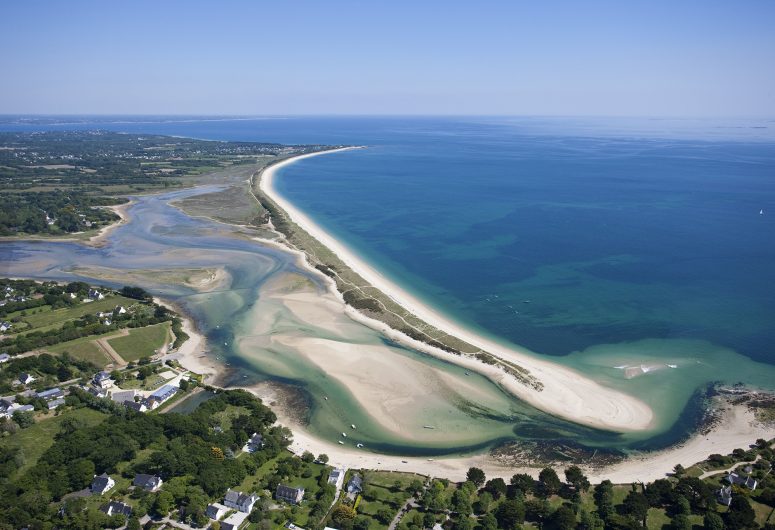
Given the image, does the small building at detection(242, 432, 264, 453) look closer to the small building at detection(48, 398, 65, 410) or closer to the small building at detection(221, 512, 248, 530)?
the small building at detection(221, 512, 248, 530)

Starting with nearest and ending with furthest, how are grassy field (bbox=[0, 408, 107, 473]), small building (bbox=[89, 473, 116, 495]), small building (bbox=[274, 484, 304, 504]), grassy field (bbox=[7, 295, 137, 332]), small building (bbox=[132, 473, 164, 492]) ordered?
small building (bbox=[89, 473, 116, 495])
small building (bbox=[274, 484, 304, 504])
small building (bbox=[132, 473, 164, 492])
grassy field (bbox=[0, 408, 107, 473])
grassy field (bbox=[7, 295, 137, 332])

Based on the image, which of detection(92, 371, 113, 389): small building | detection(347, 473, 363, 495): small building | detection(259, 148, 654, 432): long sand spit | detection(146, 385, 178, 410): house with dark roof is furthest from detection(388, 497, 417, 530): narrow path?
detection(92, 371, 113, 389): small building

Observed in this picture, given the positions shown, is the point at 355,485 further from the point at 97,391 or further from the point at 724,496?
the point at 97,391

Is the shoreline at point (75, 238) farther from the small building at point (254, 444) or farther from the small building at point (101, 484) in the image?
the small building at point (101, 484)

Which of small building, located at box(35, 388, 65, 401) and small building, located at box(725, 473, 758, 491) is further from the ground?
small building, located at box(725, 473, 758, 491)

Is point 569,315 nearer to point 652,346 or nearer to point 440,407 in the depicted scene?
point 652,346

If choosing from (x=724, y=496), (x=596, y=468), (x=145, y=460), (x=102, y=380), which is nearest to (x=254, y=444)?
(x=145, y=460)

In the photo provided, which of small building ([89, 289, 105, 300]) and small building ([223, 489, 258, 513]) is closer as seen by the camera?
small building ([223, 489, 258, 513])

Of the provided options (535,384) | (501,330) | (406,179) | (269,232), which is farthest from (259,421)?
(406,179)
